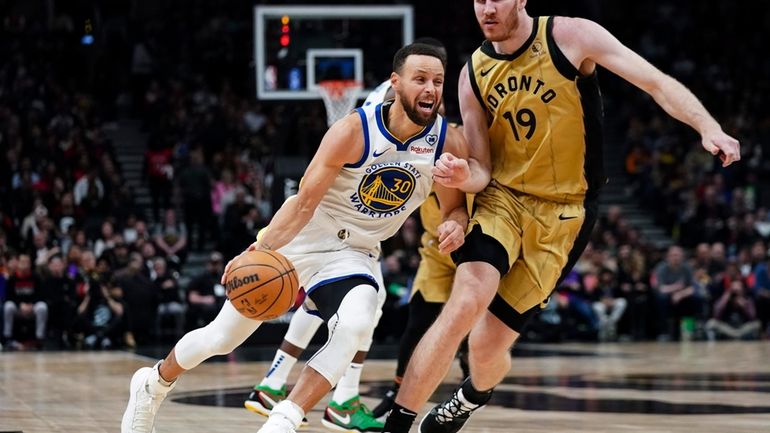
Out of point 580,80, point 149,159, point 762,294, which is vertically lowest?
point 762,294

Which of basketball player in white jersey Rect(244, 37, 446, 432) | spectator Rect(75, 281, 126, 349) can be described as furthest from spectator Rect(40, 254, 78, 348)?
basketball player in white jersey Rect(244, 37, 446, 432)

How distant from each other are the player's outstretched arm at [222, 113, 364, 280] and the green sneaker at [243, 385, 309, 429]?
5.64 feet

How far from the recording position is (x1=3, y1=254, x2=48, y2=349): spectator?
15.3 meters

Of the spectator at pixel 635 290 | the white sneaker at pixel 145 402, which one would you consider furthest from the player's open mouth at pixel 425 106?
the spectator at pixel 635 290

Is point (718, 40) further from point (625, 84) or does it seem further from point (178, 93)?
point (178, 93)

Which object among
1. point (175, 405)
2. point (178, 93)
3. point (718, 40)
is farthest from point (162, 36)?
point (175, 405)

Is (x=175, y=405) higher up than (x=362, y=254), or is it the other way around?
(x=362, y=254)

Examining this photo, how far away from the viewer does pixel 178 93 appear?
2214 centimetres

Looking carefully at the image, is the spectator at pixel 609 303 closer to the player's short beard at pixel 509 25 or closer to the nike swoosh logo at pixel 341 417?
the nike swoosh logo at pixel 341 417

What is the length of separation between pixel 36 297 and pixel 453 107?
32.6ft

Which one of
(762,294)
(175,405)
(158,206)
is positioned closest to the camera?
(175,405)

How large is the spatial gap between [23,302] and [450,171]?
1102 cm

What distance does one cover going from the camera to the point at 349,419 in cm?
Result: 716

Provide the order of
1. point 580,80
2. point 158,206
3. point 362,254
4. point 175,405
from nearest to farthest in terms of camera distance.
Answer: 1. point 580,80
2. point 362,254
3. point 175,405
4. point 158,206
